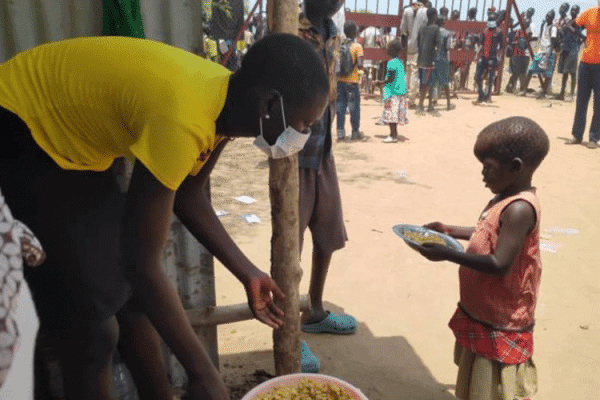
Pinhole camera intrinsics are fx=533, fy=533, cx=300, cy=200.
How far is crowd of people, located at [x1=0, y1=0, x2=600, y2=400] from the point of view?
4.26ft

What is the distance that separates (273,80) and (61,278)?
85cm

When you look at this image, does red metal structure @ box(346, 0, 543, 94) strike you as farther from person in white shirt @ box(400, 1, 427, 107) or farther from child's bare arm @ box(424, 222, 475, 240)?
child's bare arm @ box(424, 222, 475, 240)

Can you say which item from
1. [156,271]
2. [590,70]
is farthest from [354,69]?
[156,271]

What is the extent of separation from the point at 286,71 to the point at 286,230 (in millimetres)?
845

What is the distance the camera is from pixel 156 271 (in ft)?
4.37

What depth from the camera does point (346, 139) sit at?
827 centimetres

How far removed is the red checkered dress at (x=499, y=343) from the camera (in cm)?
204

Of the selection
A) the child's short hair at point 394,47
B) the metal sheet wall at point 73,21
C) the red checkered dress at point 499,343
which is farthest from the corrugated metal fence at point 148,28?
the child's short hair at point 394,47

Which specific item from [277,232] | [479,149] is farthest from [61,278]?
[479,149]

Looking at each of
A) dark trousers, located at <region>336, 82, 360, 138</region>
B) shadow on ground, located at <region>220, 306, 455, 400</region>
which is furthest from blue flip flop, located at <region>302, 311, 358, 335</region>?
dark trousers, located at <region>336, 82, 360, 138</region>

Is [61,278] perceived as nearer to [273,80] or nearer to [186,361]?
[186,361]

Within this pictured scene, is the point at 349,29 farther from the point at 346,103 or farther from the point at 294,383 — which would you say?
the point at 294,383

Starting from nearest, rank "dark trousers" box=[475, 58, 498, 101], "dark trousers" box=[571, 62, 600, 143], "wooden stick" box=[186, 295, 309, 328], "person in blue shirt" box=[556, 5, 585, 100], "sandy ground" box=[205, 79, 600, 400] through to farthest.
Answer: "wooden stick" box=[186, 295, 309, 328] → "sandy ground" box=[205, 79, 600, 400] → "dark trousers" box=[571, 62, 600, 143] → "person in blue shirt" box=[556, 5, 585, 100] → "dark trousers" box=[475, 58, 498, 101]

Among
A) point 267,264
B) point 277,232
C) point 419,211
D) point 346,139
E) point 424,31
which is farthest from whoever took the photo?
point 424,31
